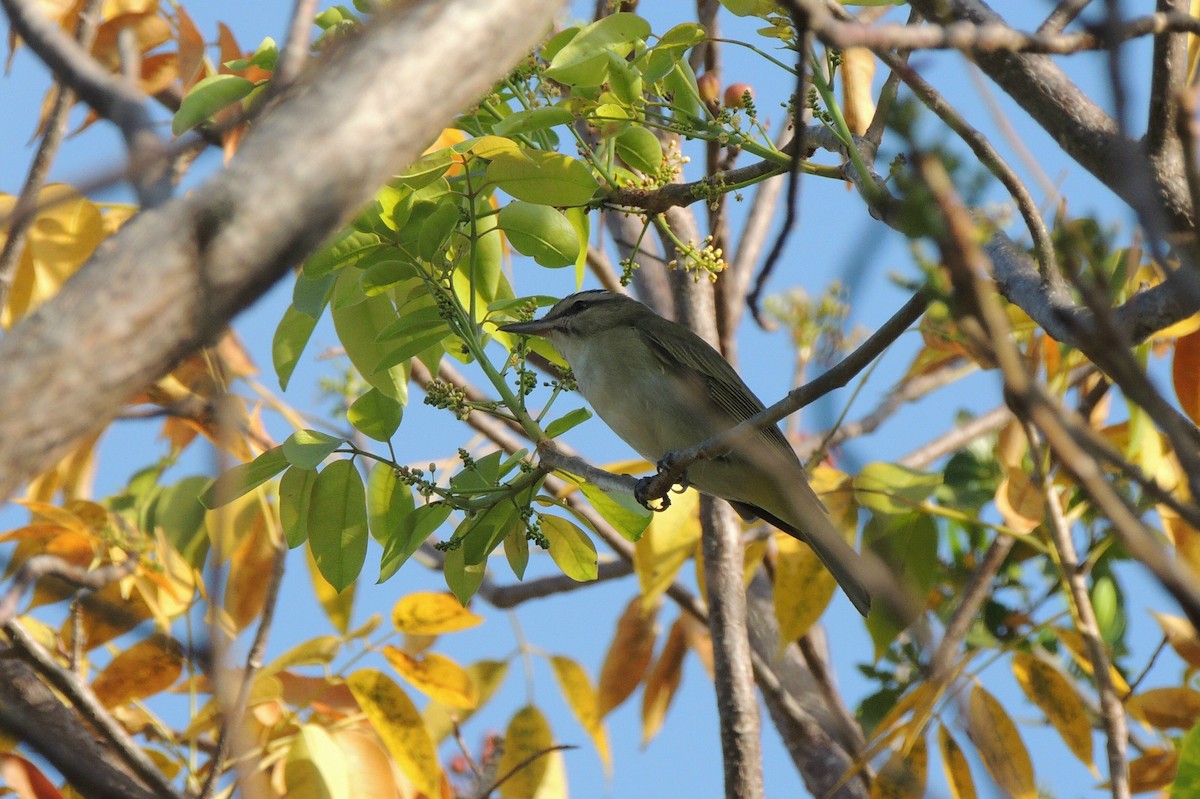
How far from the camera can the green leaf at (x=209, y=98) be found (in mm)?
2549

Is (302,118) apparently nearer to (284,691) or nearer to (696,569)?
Answer: (284,691)

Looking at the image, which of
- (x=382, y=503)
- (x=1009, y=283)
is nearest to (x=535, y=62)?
(x=382, y=503)

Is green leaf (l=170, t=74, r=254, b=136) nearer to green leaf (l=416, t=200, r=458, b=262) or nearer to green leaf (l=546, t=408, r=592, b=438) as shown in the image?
green leaf (l=416, t=200, r=458, b=262)

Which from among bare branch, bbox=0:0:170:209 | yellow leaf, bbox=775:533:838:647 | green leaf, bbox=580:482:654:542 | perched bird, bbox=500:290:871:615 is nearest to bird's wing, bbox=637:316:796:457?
perched bird, bbox=500:290:871:615

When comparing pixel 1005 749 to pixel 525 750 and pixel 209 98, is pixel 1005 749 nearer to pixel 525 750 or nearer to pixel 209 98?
pixel 525 750

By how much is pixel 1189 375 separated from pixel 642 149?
52.0 inches

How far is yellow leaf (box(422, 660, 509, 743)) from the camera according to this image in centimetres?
389

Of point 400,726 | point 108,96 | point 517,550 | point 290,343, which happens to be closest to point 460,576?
point 517,550

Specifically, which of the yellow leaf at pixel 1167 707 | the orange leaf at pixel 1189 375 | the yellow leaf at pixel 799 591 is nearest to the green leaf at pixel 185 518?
the yellow leaf at pixel 799 591

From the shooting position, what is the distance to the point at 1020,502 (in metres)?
3.04

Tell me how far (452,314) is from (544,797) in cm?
170

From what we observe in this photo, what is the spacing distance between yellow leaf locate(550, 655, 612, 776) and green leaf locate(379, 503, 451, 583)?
1397 millimetres

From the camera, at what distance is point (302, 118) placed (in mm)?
1099

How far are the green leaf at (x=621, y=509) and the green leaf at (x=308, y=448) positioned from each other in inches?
26.4
